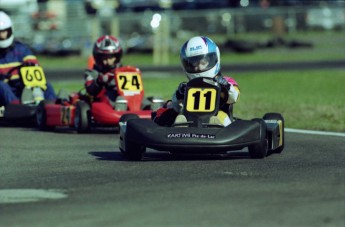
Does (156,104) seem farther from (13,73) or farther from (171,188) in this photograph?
(171,188)

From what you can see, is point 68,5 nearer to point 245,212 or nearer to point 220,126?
point 220,126

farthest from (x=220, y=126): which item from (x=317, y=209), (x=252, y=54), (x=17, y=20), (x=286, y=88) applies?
(x=17, y=20)

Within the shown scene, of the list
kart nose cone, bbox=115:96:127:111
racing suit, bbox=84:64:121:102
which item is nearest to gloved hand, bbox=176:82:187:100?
kart nose cone, bbox=115:96:127:111

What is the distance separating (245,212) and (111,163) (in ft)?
10.2

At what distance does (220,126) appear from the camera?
9.45 metres

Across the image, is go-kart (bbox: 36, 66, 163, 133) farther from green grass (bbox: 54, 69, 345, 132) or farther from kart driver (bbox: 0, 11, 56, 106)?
green grass (bbox: 54, 69, 345, 132)

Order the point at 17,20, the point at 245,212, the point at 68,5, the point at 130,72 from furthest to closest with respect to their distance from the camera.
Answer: the point at 68,5, the point at 17,20, the point at 130,72, the point at 245,212

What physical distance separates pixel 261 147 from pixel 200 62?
1112 mm

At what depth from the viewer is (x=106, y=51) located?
14.0 metres

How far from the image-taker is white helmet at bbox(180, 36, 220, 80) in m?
9.92

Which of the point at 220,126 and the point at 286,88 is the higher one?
the point at 220,126

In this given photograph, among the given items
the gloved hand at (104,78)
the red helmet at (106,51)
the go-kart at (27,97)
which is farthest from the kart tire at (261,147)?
the go-kart at (27,97)

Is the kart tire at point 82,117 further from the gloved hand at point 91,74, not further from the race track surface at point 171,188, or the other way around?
the race track surface at point 171,188

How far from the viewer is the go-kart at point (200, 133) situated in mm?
9047
